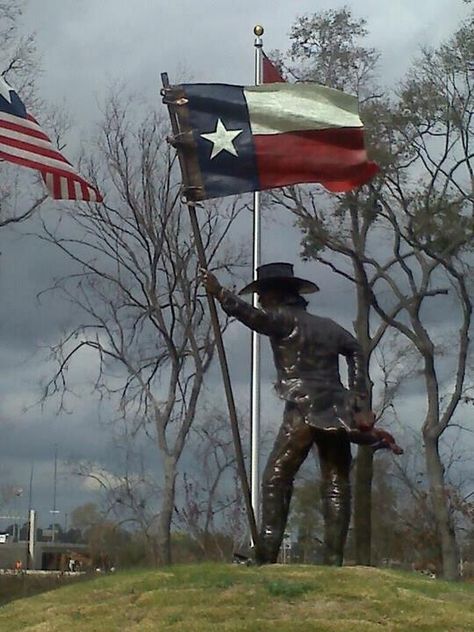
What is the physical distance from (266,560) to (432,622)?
2.34 meters

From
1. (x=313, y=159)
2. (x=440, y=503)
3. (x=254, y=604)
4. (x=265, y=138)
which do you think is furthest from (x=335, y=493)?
(x=440, y=503)

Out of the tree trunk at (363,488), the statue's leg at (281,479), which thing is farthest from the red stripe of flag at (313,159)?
the tree trunk at (363,488)

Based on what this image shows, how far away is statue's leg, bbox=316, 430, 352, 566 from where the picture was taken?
430 inches

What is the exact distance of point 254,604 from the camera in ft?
29.7

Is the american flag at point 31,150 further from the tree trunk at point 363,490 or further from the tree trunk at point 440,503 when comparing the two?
the tree trunk at point 440,503

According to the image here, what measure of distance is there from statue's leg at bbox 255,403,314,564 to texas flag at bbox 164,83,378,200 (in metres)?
2.11

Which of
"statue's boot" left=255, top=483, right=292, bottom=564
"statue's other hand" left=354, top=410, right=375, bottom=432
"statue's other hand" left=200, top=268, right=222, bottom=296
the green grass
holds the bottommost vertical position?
the green grass

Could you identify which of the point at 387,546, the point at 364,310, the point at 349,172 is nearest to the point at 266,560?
the point at 349,172

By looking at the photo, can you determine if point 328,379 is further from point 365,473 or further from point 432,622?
point 365,473

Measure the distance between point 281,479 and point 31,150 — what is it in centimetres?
375

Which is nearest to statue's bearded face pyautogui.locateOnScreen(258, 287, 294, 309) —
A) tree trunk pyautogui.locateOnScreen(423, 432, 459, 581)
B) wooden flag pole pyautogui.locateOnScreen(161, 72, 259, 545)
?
wooden flag pole pyautogui.locateOnScreen(161, 72, 259, 545)

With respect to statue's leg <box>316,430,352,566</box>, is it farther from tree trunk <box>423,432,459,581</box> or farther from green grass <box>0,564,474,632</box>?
tree trunk <box>423,432,459,581</box>

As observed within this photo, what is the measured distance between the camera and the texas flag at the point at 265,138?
11.1m

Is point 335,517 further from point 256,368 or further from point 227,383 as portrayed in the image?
point 256,368
